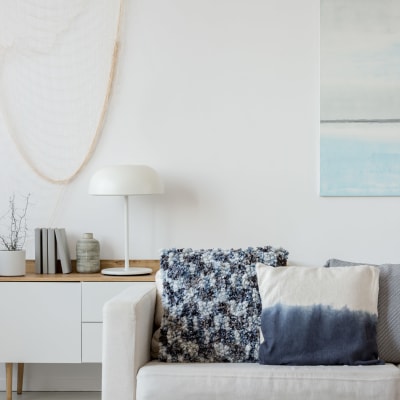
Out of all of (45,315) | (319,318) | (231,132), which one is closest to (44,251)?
(45,315)

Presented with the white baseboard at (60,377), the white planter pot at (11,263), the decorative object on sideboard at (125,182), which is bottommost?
the white baseboard at (60,377)

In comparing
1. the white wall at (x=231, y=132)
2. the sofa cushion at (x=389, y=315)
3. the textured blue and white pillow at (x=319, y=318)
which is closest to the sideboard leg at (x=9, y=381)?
the white wall at (x=231, y=132)

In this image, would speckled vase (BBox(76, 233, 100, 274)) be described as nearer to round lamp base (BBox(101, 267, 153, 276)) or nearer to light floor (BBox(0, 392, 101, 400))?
round lamp base (BBox(101, 267, 153, 276))

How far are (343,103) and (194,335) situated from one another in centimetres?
157

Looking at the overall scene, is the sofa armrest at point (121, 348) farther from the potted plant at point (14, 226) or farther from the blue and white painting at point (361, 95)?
the blue and white painting at point (361, 95)

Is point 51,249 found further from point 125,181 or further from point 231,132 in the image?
point 231,132

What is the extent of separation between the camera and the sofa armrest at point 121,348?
2.97 m

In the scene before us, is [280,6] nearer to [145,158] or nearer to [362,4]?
[362,4]

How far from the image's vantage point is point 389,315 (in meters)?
3.25

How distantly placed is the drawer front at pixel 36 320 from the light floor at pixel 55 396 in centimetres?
33

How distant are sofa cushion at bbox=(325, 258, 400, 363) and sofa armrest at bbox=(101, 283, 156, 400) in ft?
3.11

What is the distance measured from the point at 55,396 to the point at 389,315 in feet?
6.02

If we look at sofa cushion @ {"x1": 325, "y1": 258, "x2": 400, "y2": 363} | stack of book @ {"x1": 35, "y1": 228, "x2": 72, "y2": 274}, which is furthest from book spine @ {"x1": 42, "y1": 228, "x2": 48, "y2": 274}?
sofa cushion @ {"x1": 325, "y1": 258, "x2": 400, "y2": 363}

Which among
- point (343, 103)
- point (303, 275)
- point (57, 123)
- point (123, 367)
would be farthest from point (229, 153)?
point (123, 367)
